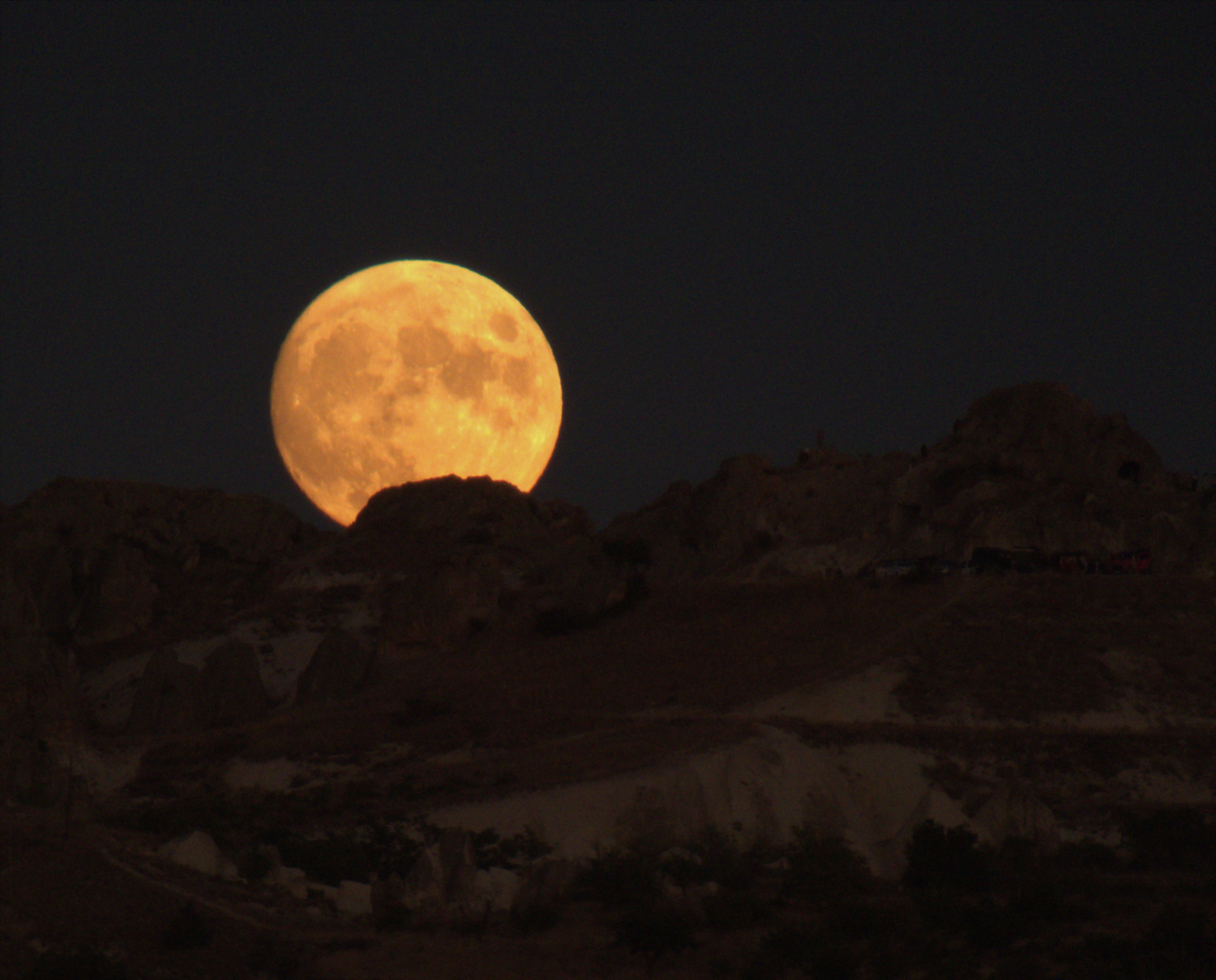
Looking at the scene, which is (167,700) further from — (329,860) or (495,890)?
(495,890)

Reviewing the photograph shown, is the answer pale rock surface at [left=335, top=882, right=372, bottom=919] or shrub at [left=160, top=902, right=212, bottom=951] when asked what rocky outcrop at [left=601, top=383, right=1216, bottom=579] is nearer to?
pale rock surface at [left=335, top=882, right=372, bottom=919]

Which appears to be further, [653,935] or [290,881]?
[290,881]

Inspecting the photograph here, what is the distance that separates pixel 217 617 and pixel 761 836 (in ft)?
120

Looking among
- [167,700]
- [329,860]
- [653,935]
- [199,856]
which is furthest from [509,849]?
[167,700]

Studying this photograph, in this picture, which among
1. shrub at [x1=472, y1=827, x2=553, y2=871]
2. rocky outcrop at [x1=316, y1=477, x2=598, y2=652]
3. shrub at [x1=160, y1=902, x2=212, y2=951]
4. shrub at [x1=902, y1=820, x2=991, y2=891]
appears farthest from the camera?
rocky outcrop at [x1=316, y1=477, x2=598, y2=652]

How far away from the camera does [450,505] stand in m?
80.4

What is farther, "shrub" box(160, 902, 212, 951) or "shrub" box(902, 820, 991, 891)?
"shrub" box(902, 820, 991, 891)

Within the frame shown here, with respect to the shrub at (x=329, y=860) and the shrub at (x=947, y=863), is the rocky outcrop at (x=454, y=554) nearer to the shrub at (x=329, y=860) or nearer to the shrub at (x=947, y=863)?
the shrub at (x=329, y=860)

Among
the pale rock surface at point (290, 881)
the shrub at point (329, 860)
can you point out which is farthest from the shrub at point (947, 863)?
the pale rock surface at point (290, 881)

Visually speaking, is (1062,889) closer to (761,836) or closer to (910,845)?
(910,845)

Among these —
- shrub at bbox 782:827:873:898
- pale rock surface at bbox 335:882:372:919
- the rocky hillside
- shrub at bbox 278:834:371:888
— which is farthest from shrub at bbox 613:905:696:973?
shrub at bbox 278:834:371:888

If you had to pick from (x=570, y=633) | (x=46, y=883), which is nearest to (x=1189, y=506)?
(x=570, y=633)

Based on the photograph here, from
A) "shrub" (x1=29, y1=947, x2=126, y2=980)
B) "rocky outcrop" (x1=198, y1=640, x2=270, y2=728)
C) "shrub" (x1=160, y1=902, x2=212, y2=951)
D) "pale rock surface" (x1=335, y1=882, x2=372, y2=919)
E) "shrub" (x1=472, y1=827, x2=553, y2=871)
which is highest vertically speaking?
"shrub" (x1=29, y1=947, x2=126, y2=980)

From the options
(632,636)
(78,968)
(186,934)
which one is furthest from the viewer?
(632,636)
